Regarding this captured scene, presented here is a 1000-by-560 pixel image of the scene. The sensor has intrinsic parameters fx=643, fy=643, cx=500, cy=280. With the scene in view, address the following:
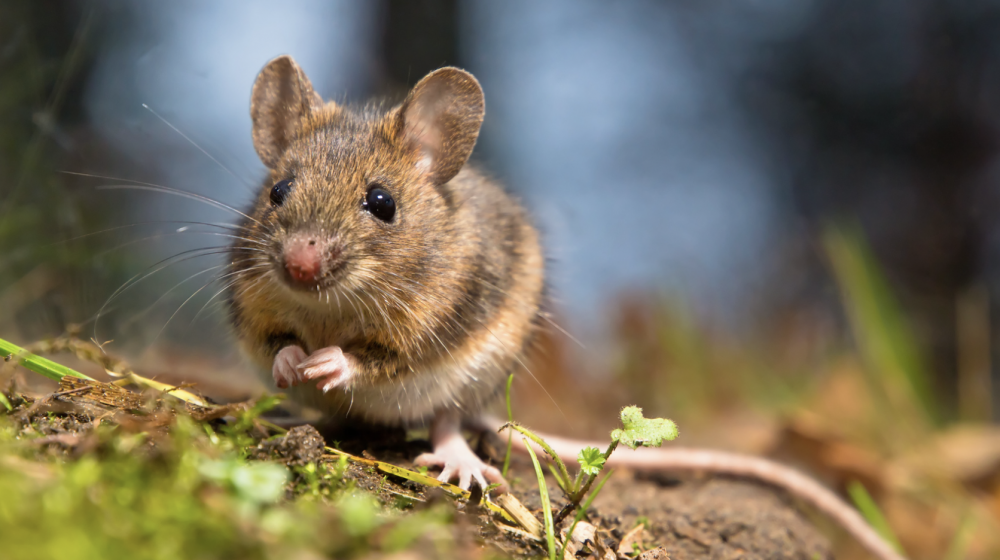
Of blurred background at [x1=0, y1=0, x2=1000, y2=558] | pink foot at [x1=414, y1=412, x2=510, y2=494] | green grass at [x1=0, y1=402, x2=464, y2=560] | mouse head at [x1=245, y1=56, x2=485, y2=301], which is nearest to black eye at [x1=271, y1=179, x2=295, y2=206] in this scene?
mouse head at [x1=245, y1=56, x2=485, y2=301]

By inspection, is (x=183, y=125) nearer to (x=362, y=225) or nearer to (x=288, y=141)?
(x=288, y=141)

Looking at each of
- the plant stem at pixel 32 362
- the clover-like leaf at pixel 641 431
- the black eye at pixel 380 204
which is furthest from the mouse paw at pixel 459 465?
the plant stem at pixel 32 362

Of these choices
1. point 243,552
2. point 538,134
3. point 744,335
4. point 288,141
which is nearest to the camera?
point 243,552

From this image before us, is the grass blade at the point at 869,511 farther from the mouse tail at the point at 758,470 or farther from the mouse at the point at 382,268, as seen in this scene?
the mouse at the point at 382,268

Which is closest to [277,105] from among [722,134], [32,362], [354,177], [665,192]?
[354,177]

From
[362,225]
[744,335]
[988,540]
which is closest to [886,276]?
[744,335]

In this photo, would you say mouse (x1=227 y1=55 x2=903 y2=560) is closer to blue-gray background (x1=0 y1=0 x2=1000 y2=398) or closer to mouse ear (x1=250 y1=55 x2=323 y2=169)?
mouse ear (x1=250 y1=55 x2=323 y2=169)
